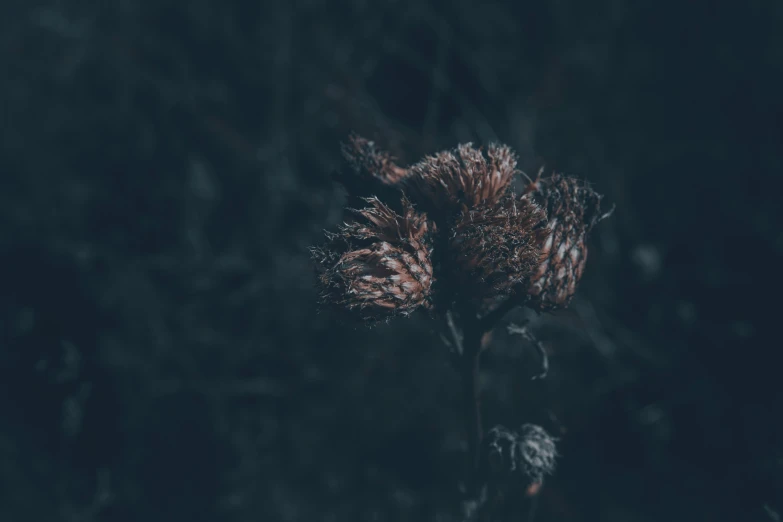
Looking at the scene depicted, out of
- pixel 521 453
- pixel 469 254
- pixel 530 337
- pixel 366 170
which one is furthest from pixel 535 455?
pixel 366 170

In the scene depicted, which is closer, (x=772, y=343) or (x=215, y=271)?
(x=772, y=343)

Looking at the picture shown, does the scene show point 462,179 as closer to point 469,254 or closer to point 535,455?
point 469,254

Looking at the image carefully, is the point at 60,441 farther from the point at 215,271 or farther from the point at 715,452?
the point at 715,452

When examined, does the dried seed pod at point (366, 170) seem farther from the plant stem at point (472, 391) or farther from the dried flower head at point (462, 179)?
the plant stem at point (472, 391)

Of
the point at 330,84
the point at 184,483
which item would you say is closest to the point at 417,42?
the point at 330,84

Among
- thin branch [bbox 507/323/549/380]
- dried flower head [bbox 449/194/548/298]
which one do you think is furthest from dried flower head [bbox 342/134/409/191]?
thin branch [bbox 507/323/549/380]

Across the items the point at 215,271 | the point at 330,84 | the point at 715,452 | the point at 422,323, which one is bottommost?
the point at 715,452

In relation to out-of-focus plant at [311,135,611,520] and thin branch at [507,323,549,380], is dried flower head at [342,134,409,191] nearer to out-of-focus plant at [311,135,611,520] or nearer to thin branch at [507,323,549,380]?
out-of-focus plant at [311,135,611,520]
